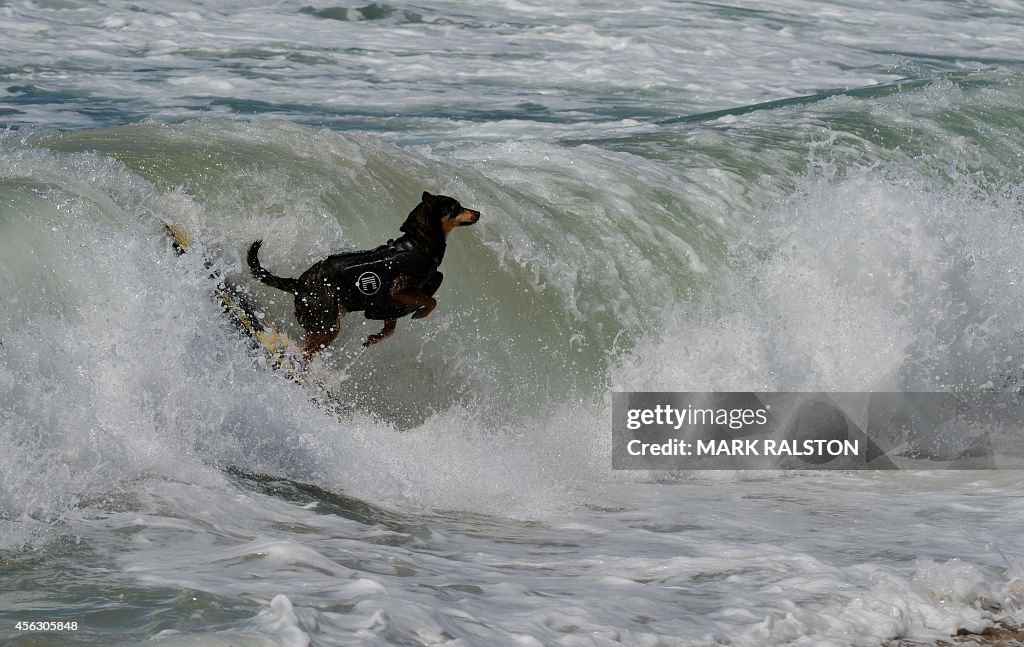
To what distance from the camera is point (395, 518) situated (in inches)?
203

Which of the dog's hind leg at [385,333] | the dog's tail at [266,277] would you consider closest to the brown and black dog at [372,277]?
the dog's tail at [266,277]

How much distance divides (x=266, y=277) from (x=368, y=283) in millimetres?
469

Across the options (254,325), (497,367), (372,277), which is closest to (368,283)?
(372,277)

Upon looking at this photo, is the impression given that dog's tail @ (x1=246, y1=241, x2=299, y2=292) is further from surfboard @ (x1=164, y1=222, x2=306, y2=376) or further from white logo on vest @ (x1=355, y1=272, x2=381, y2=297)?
white logo on vest @ (x1=355, y1=272, x2=381, y2=297)

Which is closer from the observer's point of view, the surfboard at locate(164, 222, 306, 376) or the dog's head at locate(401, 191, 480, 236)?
the surfboard at locate(164, 222, 306, 376)

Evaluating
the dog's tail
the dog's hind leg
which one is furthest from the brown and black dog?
the dog's hind leg

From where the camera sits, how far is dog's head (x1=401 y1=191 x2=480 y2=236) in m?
6.16

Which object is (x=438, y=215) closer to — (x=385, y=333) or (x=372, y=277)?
(x=372, y=277)

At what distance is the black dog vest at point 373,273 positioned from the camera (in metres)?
6.12

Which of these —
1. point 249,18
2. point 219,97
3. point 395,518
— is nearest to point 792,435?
point 395,518

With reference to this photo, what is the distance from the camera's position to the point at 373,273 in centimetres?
611

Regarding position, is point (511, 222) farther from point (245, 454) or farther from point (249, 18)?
point (249, 18)

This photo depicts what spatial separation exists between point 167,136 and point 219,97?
608cm

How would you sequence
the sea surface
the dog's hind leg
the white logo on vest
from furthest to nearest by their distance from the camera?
the dog's hind leg
the white logo on vest
the sea surface
